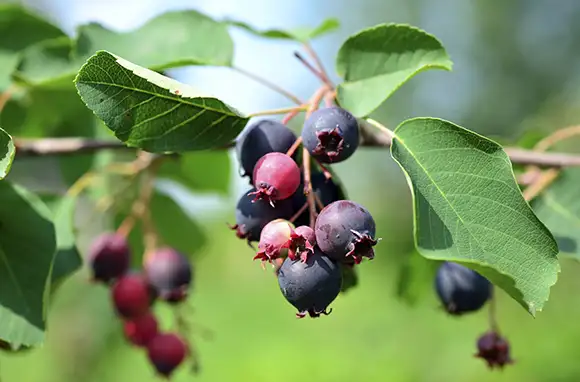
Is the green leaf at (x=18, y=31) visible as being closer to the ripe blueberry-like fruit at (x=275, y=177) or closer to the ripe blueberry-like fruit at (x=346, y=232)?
the ripe blueberry-like fruit at (x=275, y=177)

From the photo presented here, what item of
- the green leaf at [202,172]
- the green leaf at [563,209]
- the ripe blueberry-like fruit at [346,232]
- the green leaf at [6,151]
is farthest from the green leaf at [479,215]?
the green leaf at [202,172]

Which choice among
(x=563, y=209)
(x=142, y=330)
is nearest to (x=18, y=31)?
(x=142, y=330)

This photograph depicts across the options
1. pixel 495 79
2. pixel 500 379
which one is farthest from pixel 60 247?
pixel 495 79

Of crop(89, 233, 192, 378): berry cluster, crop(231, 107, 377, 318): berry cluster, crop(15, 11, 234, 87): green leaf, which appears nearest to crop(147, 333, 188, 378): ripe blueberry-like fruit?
crop(89, 233, 192, 378): berry cluster

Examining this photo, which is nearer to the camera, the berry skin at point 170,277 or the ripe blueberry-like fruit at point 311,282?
the ripe blueberry-like fruit at point 311,282

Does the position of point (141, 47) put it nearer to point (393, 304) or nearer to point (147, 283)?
point (147, 283)
